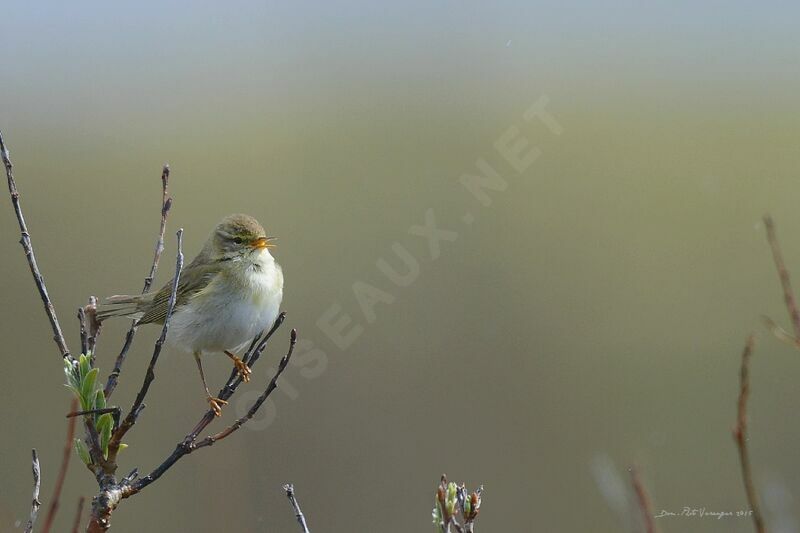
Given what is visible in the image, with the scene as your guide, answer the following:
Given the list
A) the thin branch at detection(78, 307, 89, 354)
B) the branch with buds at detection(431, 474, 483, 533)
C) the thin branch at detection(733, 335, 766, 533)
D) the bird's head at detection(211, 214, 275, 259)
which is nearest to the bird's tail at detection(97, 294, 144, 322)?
the bird's head at detection(211, 214, 275, 259)

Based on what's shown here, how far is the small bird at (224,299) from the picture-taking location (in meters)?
4.75

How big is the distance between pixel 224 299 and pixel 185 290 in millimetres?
336

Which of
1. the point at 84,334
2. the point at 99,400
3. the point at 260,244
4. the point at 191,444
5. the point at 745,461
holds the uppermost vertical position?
the point at 260,244

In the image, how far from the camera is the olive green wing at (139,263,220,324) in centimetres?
→ 477

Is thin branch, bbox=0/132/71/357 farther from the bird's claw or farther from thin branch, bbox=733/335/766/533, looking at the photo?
thin branch, bbox=733/335/766/533

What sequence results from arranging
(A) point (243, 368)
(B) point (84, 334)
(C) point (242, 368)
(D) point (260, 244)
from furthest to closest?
(D) point (260, 244) < (A) point (243, 368) < (C) point (242, 368) < (B) point (84, 334)

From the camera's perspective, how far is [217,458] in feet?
22.0

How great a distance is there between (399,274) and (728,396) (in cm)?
438

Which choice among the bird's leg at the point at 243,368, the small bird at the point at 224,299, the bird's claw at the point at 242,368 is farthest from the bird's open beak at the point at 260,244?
the bird's claw at the point at 242,368

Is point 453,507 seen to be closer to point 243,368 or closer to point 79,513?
point 79,513

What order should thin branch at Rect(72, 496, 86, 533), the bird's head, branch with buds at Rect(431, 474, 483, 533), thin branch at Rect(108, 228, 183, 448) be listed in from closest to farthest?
thin branch at Rect(72, 496, 86, 533), branch with buds at Rect(431, 474, 483, 533), thin branch at Rect(108, 228, 183, 448), the bird's head

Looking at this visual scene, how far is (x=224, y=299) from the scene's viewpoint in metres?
4.79

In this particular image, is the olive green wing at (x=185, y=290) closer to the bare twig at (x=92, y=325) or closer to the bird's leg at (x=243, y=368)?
the bird's leg at (x=243, y=368)

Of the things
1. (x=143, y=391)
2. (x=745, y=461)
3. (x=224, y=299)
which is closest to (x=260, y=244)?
(x=224, y=299)
